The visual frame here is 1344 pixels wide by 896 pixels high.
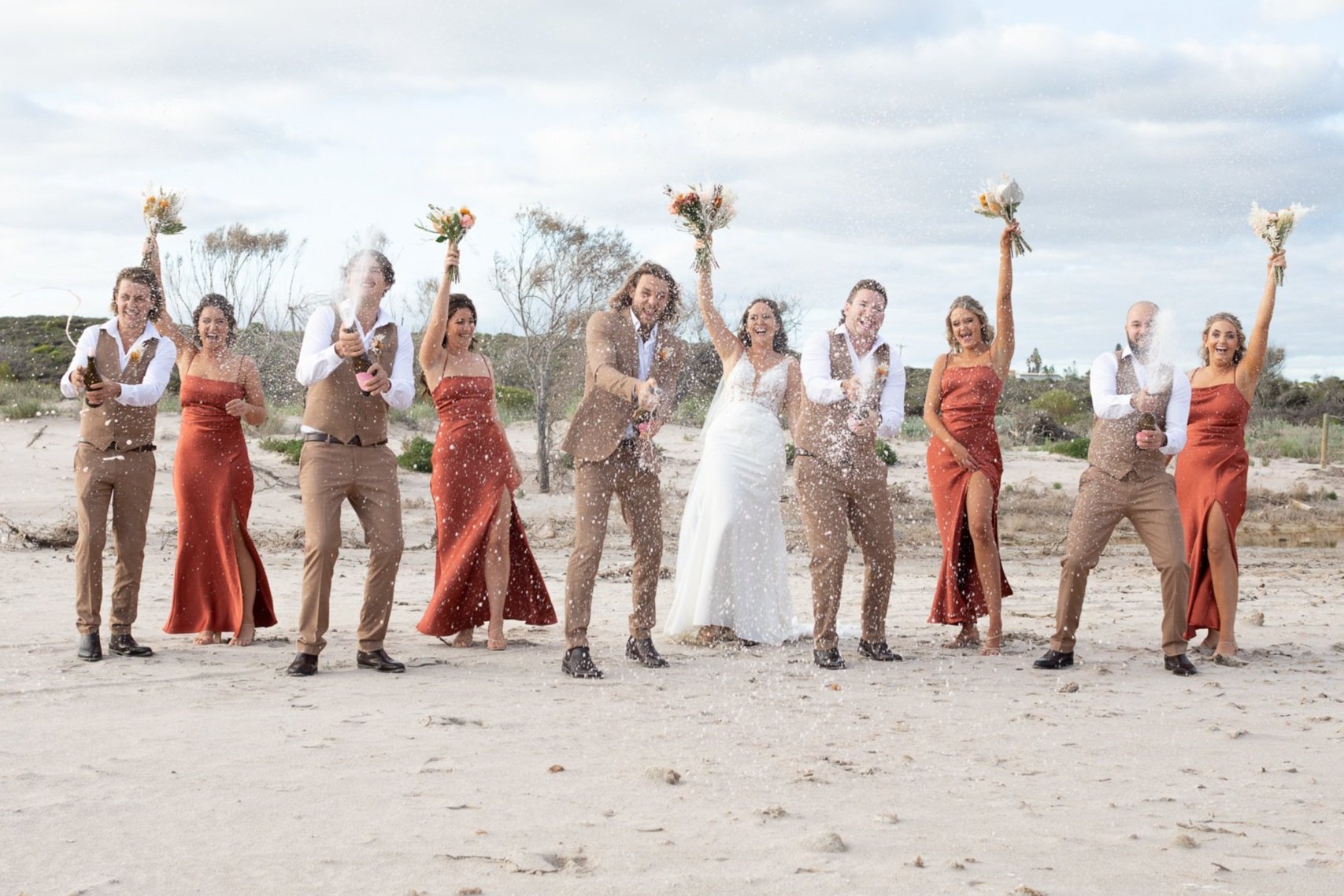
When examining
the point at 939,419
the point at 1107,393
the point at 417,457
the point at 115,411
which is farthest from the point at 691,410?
the point at 115,411

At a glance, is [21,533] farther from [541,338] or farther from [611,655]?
[541,338]

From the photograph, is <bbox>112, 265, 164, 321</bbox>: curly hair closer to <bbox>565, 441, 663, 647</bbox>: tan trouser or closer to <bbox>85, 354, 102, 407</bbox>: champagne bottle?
<bbox>85, 354, 102, 407</bbox>: champagne bottle

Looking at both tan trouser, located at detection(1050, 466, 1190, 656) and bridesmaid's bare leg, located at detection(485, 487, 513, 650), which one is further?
bridesmaid's bare leg, located at detection(485, 487, 513, 650)

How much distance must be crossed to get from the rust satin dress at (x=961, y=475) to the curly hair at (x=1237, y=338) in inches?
50.8

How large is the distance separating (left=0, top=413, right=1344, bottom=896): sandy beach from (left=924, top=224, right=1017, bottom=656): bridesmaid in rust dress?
0.33 metres

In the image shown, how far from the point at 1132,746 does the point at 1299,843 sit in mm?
1321

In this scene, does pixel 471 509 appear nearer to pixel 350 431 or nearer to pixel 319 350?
pixel 350 431

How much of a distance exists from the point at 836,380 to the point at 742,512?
1.34m

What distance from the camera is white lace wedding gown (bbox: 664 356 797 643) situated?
832 centimetres

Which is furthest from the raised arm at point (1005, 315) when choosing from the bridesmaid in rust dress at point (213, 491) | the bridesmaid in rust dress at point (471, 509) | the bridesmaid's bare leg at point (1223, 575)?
the bridesmaid in rust dress at point (213, 491)

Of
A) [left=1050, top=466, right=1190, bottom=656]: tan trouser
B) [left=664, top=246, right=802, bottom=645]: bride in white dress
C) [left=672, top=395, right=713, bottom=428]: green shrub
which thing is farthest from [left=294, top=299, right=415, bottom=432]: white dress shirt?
[left=672, top=395, right=713, bottom=428]: green shrub

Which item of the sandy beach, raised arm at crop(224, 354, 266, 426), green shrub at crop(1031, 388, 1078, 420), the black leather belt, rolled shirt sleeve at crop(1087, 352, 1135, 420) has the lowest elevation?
the sandy beach

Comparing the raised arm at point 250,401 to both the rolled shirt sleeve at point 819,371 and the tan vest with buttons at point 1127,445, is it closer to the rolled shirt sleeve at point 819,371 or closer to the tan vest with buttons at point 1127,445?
the rolled shirt sleeve at point 819,371

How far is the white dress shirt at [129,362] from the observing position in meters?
7.45
